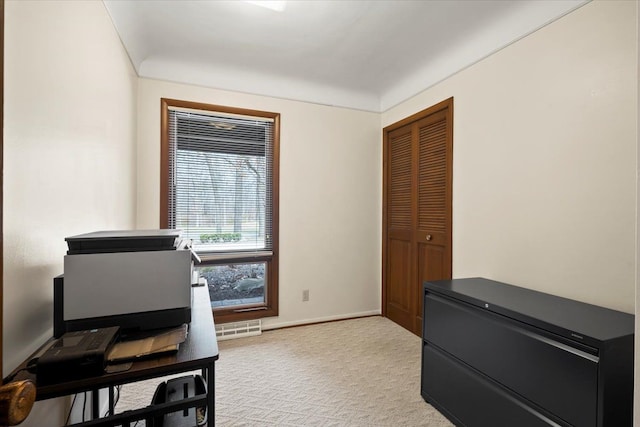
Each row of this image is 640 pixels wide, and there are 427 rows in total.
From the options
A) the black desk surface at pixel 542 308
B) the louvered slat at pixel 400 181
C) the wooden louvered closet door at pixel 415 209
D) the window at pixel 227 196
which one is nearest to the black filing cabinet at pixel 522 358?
the black desk surface at pixel 542 308

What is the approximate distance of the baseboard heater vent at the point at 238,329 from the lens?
2.95 meters

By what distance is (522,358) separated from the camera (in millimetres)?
1379

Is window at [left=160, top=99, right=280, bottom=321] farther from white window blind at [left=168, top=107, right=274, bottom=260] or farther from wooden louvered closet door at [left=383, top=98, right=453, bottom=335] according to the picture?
wooden louvered closet door at [left=383, top=98, right=453, bottom=335]

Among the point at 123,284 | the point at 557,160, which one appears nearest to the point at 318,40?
the point at 557,160

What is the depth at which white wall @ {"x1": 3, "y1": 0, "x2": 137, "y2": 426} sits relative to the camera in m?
0.96

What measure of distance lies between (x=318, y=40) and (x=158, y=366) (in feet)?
8.10

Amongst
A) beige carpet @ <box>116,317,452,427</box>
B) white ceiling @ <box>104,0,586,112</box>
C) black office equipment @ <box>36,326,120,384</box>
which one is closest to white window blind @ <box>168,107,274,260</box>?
white ceiling @ <box>104,0,586,112</box>

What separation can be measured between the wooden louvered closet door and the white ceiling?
0.42m

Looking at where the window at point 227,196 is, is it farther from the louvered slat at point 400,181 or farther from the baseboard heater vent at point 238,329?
the louvered slat at point 400,181

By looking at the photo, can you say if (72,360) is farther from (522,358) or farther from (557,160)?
(557,160)

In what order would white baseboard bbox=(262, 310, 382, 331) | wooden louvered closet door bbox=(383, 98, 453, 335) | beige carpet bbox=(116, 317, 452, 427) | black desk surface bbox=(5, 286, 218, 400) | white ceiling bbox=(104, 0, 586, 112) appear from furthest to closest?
white baseboard bbox=(262, 310, 382, 331)
wooden louvered closet door bbox=(383, 98, 453, 335)
white ceiling bbox=(104, 0, 586, 112)
beige carpet bbox=(116, 317, 452, 427)
black desk surface bbox=(5, 286, 218, 400)

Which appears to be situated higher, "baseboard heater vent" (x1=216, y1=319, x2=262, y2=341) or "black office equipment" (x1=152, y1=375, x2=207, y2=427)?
"black office equipment" (x1=152, y1=375, x2=207, y2=427)

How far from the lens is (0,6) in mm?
640

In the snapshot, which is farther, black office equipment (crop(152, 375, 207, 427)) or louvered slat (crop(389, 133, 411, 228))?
louvered slat (crop(389, 133, 411, 228))
